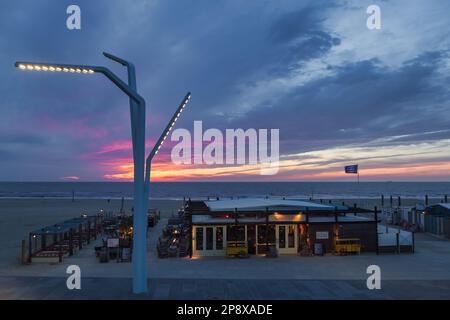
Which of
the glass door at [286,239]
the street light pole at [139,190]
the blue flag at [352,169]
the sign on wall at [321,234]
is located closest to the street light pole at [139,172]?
the street light pole at [139,190]

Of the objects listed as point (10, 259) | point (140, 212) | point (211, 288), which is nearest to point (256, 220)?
point (211, 288)

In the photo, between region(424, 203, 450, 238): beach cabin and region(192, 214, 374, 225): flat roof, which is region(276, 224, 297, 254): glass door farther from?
region(424, 203, 450, 238): beach cabin

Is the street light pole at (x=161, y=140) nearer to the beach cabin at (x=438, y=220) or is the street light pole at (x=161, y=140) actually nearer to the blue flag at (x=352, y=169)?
the beach cabin at (x=438, y=220)

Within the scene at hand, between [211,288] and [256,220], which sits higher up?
[256,220]

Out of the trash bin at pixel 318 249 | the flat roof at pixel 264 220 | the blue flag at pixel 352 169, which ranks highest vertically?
the blue flag at pixel 352 169

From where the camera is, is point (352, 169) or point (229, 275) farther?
point (352, 169)

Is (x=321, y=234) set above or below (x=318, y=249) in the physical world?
above

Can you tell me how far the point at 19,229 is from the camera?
34.0m

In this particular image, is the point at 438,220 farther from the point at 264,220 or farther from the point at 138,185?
the point at 138,185

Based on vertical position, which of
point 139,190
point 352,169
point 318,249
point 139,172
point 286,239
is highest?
point 352,169

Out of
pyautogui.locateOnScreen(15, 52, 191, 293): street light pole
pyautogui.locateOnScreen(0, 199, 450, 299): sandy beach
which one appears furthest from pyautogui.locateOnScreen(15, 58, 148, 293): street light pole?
pyautogui.locateOnScreen(0, 199, 450, 299): sandy beach

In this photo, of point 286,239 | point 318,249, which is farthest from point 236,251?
point 318,249
